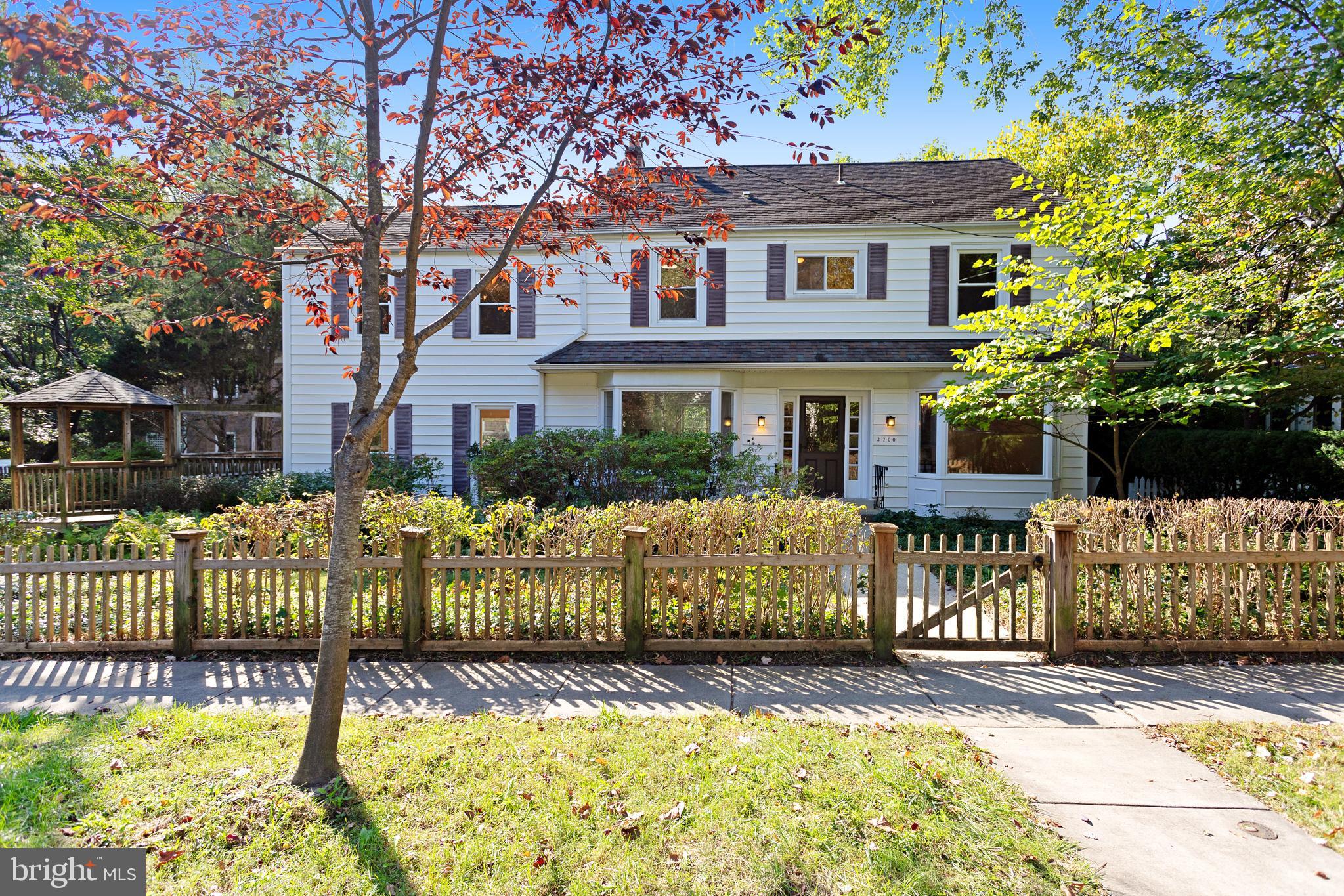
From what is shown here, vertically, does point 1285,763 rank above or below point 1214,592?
below

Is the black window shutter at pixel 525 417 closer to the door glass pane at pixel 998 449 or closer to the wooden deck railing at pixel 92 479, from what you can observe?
the wooden deck railing at pixel 92 479

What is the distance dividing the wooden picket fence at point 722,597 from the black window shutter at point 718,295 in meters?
9.09

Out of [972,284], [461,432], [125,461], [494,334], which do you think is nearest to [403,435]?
[461,432]

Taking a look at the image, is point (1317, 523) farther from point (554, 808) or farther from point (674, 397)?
point (674, 397)

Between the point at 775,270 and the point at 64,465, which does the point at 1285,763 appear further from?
the point at 64,465

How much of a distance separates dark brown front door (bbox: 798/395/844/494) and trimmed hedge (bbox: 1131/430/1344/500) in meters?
5.86

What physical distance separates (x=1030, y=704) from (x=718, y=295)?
10844 mm

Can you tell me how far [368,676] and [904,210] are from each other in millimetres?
13339

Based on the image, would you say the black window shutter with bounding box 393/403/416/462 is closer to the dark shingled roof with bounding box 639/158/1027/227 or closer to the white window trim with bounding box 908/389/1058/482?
the dark shingled roof with bounding box 639/158/1027/227

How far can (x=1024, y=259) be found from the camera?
42.3 ft

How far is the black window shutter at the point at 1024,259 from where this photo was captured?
13078 millimetres

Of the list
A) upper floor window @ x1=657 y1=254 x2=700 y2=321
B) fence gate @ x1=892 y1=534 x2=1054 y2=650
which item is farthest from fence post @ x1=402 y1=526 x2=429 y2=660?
upper floor window @ x1=657 y1=254 x2=700 y2=321

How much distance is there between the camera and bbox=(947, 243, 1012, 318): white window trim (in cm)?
1318

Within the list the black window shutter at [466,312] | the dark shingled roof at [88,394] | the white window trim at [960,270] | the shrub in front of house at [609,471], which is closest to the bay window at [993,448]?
the white window trim at [960,270]
